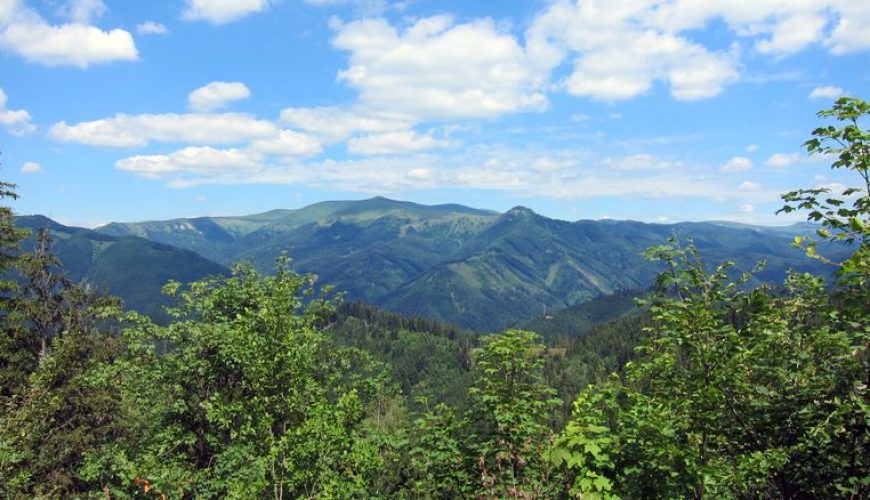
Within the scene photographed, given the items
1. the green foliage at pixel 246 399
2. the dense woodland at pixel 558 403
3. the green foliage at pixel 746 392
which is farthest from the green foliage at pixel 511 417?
the green foliage at pixel 246 399

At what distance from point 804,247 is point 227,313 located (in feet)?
63.7

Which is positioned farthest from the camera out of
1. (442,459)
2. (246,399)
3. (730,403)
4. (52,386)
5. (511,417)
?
(52,386)

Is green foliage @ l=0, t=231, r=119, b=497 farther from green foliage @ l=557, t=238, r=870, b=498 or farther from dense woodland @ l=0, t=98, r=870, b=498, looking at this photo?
green foliage @ l=557, t=238, r=870, b=498

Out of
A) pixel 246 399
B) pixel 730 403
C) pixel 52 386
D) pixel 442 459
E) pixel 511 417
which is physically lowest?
pixel 52 386

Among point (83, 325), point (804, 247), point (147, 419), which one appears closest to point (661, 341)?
point (804, 247)

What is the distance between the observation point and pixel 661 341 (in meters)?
8.40

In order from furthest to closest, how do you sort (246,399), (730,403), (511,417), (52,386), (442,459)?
1. (52,386)
2. (246,399)
3. (442,459)
4. (511,417)
5. (730,403)

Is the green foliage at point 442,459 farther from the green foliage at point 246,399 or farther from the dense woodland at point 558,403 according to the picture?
the green foliage at point 246,399

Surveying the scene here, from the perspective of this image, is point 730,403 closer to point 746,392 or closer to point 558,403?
point 746,392

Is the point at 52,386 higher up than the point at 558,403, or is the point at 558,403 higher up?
the point at 558,403

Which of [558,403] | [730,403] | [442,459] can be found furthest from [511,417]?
[730,403]

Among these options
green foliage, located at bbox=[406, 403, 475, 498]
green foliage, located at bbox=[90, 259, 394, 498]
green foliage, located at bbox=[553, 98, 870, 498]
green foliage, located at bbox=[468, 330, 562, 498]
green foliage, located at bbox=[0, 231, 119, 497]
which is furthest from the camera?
green foliage, located at bbox=[0, 231, 119, 497]

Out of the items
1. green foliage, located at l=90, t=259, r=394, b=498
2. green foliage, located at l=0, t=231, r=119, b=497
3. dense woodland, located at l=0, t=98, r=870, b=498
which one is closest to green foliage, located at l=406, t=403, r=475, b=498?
dense woodland, located at l=0, t=98, r=870, b=498

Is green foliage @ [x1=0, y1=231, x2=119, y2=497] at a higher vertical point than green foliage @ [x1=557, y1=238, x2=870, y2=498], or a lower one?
lower
